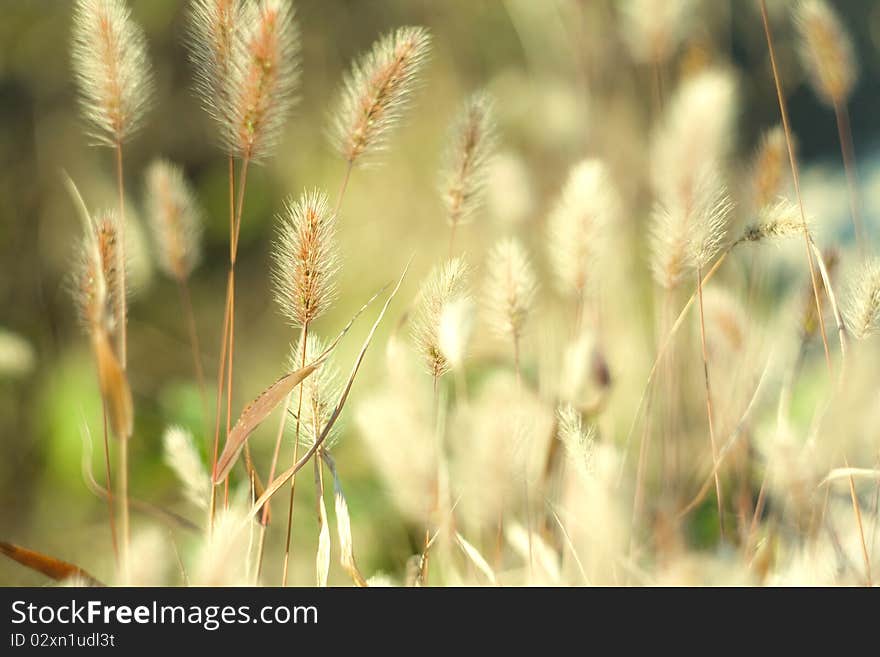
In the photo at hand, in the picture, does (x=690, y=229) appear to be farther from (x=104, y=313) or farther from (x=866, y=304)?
(x=104, y=313)

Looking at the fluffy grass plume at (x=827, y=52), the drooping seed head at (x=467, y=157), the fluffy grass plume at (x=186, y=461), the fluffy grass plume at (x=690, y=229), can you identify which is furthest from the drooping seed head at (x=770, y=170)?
the fluffy grass plume at (x=186, y=461)

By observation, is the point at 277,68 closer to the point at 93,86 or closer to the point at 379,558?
the point at 93,86

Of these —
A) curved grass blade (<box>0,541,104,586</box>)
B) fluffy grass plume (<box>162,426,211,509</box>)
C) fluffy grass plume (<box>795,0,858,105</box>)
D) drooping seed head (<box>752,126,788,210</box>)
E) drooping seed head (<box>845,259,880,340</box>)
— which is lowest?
curved grass blade (<box>0,541,104,586</box>)

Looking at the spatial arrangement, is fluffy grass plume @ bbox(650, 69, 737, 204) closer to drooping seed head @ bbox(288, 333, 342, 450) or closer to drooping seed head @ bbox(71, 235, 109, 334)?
drooping seed head @ bbox(288, 333, 342, 450)

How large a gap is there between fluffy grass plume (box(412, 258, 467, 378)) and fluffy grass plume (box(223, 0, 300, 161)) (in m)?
0.15

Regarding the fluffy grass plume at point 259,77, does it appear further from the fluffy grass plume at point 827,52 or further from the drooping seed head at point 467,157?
the fluffy grass plume at point 827,52

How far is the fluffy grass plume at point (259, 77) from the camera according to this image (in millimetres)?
528

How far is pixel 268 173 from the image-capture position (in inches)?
73.1

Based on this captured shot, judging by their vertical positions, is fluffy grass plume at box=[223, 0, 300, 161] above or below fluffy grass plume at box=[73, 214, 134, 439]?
above

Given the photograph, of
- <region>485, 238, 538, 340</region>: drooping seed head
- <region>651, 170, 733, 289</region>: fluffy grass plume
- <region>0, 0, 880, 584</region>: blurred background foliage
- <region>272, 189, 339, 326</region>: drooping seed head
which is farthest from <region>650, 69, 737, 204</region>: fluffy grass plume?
<region>0, 0, 880, 584</region>: blurred background foliage

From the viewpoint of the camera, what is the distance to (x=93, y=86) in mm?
566

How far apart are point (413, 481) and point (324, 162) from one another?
143cm

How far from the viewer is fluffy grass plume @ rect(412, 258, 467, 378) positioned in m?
0.55

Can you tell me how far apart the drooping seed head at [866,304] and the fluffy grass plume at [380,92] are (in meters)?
0.36
